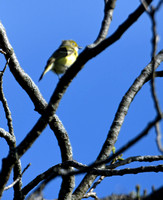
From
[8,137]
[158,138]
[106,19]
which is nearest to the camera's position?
[158,138]

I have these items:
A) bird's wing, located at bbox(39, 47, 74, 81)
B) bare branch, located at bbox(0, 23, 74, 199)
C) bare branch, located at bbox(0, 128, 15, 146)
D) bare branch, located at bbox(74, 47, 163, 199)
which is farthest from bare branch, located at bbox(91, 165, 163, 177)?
bird's wing, located at bbox(39, 47, 74, 81)

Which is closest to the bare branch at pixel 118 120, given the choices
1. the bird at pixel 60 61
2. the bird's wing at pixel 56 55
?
the bird at pixel 60 61

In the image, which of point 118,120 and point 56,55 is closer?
point 118,120

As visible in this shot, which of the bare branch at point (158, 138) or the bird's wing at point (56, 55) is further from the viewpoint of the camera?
the bird's wing at point (56, 55)

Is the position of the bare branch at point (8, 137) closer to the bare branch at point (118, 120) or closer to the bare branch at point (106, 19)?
the bare branch at point (118, 120)

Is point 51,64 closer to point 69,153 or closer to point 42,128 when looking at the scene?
point 69,153

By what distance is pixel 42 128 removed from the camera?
330 centimetres

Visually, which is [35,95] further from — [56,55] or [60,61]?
[56,55]

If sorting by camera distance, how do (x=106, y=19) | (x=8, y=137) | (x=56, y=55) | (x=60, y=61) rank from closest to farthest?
(x=106, y=19) → (x=8, y=137) → (x=60, y=61) → (x=56, y=55)

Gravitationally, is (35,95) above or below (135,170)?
Answer: above

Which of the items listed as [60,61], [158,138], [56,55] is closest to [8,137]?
[60,61]

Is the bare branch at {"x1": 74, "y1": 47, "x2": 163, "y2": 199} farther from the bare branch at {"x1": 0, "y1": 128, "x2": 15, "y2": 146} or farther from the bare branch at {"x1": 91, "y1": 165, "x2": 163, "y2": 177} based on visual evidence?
the bare branch at {"x1": 91, "y1": 165, "x2": 163, "y2": 177}

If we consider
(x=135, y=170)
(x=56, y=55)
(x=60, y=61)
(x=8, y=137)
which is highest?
(x=56, y=55)

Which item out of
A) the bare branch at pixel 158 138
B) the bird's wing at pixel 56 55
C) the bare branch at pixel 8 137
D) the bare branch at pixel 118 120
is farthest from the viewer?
the bird's wing at pixel 56 55
